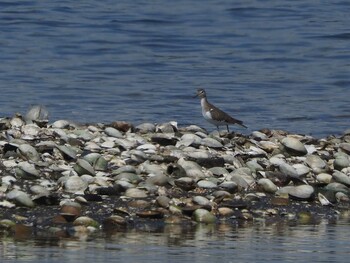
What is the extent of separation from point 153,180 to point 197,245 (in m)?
1.80

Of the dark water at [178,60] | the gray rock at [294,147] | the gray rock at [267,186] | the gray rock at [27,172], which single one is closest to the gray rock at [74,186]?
the gray rock at [27,172]

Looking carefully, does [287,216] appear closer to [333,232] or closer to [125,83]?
[333,232]

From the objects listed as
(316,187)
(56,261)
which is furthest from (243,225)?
(56,261)

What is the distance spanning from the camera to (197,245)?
957cm

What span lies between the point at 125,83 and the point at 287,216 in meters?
11.0

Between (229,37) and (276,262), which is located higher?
(229,37)

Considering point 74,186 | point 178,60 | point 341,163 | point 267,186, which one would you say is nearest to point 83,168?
point 74,186

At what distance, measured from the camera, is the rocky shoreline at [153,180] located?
1040cm

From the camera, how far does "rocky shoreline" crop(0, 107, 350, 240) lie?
1040 cm

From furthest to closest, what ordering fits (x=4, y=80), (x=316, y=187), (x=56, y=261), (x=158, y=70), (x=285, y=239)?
1. (x=158, y=70)
2. (x=4, y=80)
3. (x=316, y=187)
4. (x=285, y=239)
5. (x=56, y=261)

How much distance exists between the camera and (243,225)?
1062 centimetres

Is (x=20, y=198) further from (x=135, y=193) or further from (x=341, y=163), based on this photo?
(x=341, y=163)

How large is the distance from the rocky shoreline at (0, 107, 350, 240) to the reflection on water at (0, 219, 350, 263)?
→ 294mm

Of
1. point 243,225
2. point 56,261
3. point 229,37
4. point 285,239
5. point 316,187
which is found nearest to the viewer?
point 56,261
